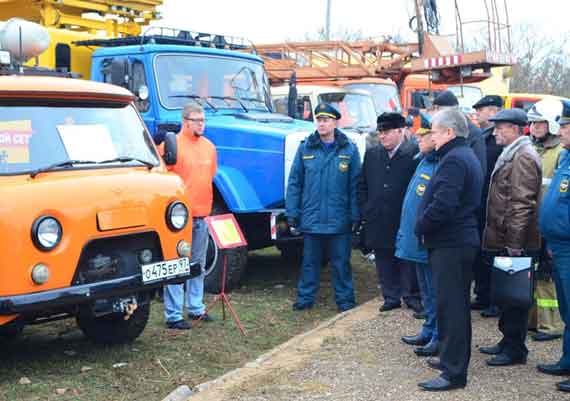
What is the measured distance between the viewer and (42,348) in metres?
6.83

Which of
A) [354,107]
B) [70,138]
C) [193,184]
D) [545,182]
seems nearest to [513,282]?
[545,182]

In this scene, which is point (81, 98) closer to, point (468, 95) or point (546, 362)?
point (546, 362)

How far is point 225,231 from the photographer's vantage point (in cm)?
769

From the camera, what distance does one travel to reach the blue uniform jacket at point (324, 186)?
26.1 ft

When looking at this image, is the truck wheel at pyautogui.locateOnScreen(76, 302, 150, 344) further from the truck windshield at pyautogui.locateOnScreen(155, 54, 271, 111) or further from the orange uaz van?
the truck windshield at pyautogui.locateOnScreen(155, 54, 271, 111)

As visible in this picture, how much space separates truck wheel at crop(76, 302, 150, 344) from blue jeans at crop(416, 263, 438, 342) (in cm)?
222

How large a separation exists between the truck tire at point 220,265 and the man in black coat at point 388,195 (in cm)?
144

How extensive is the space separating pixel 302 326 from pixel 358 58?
971cm

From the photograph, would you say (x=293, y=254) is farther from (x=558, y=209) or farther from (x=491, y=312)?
(x=558, y=209)

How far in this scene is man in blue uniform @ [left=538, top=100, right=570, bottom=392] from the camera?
18.0 ft

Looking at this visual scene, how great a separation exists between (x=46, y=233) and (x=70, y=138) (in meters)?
0.99

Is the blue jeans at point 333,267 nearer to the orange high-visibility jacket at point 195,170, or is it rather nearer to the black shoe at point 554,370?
the orange high-visibility jacket at point 195,170

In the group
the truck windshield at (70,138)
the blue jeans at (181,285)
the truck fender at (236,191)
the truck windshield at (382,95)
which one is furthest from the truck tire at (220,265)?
the truck windshield at (382,95)

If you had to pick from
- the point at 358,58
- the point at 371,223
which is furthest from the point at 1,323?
the point at 358,58
